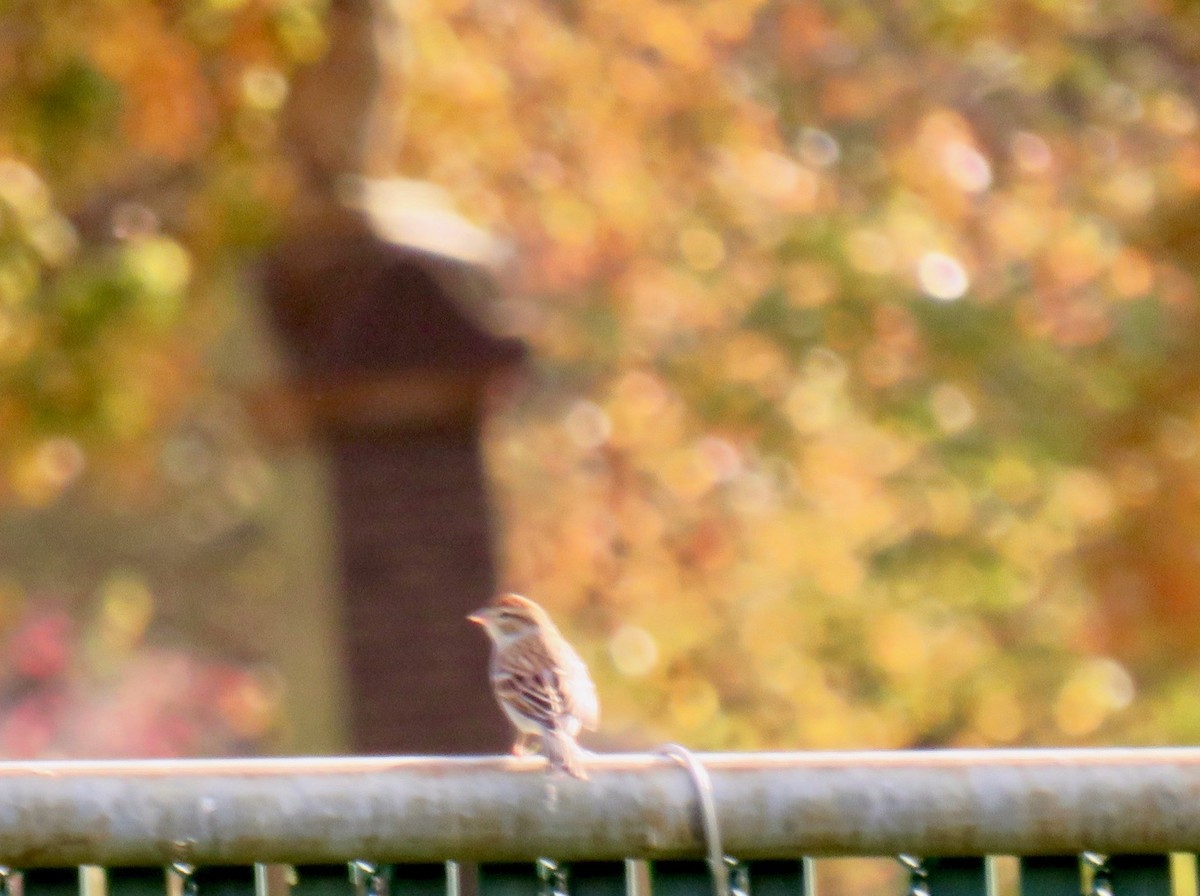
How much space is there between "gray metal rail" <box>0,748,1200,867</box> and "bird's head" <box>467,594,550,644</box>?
7.63ft

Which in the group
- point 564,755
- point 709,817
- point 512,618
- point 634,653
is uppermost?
point 634,653

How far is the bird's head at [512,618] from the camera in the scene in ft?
16.7

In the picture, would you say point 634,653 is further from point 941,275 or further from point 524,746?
point 524,746

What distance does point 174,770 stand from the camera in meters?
2.70

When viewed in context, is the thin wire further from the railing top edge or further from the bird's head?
the bird's head

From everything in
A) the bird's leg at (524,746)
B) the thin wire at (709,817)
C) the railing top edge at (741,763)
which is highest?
the bird's leg at (524,746)

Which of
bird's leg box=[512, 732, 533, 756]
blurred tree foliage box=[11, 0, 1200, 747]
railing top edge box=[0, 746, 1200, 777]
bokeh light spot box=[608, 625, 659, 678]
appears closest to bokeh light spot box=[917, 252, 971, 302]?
blurred tree foliage box=[11, 0, 1200, 747]

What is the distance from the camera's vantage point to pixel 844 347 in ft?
41.0

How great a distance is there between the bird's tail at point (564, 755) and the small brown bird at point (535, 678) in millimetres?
465

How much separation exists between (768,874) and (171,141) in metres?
8.72

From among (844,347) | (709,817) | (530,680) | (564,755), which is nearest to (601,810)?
(709,817)

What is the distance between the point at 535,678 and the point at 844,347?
813 cm

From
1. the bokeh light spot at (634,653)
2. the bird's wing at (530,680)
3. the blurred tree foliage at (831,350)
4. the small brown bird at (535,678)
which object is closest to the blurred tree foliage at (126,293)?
the blurred tree foliage at (831,350)

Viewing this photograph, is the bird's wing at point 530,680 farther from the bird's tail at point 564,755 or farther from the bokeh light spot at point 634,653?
the bokeh light spot at point 634,653
